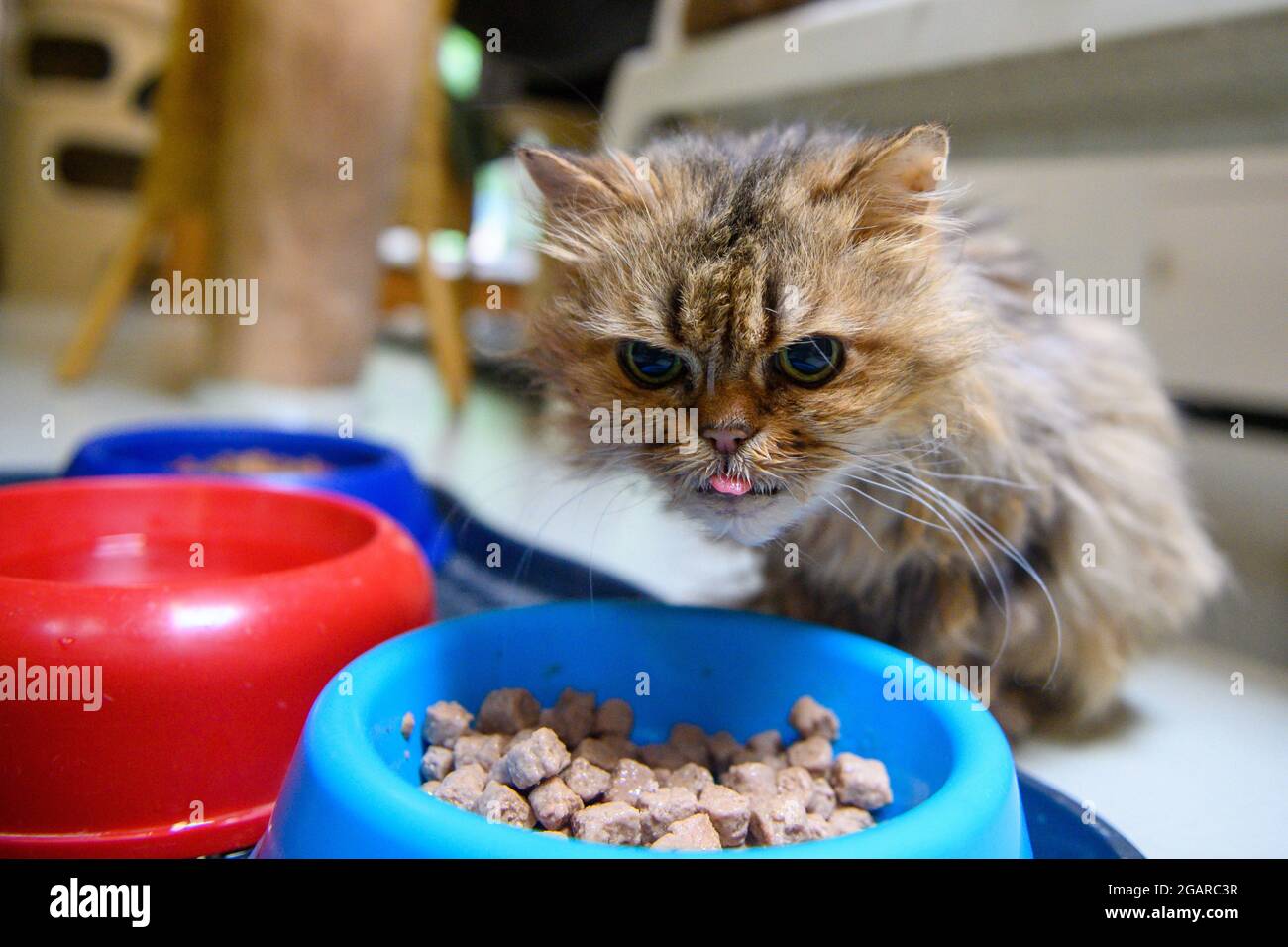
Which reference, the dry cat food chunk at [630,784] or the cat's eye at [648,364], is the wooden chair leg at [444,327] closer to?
the cat's eye at [648,364]

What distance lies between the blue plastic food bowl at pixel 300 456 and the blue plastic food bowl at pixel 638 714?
2.23ft

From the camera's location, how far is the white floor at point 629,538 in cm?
113

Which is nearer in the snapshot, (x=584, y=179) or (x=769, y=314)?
(x=769, y=314)

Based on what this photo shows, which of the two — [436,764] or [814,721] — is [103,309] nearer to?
[436,764]

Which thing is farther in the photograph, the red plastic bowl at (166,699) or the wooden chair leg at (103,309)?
the wooden chair leg at (103,309)

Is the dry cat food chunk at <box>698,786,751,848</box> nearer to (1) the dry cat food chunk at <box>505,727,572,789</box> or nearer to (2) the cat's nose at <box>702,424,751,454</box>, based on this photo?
(1) the dry cat food chunk at <box>505,727,572,789</box>

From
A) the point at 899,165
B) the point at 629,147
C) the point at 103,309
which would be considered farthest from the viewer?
the point at 103,309

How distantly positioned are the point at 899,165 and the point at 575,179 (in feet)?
1.09

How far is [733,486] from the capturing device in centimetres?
87

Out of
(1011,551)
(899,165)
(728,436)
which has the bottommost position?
(1011,551)

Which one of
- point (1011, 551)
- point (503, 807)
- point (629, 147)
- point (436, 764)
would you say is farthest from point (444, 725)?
point (629, 147)

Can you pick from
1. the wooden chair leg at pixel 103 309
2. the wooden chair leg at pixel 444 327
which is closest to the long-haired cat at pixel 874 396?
the wooden chair leg at pixel 444 327
